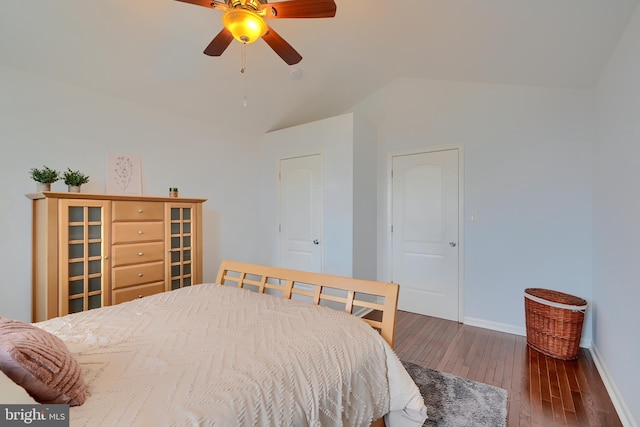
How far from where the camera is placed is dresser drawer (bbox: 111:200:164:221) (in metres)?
2.30

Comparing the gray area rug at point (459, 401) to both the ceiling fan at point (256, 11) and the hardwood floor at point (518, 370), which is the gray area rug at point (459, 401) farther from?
the ceiling fan at point (256, 11)

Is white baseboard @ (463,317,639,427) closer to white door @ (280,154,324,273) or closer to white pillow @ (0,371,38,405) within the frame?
white door @ (280,154,324,273)

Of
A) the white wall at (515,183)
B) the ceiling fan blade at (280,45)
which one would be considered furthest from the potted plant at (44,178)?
the white wall at (515,183)

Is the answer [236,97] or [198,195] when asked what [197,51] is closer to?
[236,97]

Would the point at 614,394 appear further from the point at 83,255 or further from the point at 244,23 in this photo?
the point at 83,255

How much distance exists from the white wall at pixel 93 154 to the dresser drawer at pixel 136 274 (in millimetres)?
641

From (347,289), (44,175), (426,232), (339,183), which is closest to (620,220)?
(426,232)

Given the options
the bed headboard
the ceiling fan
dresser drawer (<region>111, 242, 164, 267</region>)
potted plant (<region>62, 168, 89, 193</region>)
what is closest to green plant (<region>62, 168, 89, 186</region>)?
potted plant (<region>62, 168, 89, 193</region>)

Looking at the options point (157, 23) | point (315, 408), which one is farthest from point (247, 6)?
point (315, 408)

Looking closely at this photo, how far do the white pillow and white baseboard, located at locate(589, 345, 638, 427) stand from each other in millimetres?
2655

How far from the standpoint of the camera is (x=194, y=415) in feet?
2.52

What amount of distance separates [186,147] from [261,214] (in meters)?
1.33

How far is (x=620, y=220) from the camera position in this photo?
1886 mm

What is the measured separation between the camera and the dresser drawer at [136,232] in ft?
7.56
